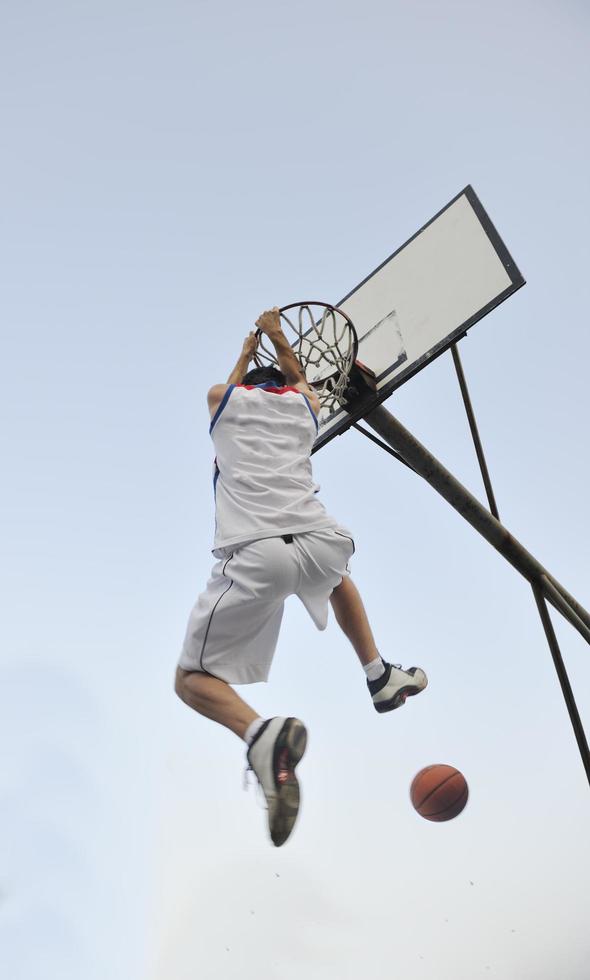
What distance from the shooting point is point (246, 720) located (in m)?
3.39

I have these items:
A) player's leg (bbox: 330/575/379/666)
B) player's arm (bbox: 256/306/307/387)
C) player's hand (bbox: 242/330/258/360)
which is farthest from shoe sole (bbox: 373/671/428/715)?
player's hand (bbox: 242/330/258/360)

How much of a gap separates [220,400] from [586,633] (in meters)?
4.55

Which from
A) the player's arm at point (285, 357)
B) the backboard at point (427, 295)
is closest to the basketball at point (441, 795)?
the backboard at point (427, 295)

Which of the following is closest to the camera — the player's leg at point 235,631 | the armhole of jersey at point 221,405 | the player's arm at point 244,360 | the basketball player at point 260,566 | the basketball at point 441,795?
the basketball player at point 260,566

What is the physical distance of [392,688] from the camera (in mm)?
4570

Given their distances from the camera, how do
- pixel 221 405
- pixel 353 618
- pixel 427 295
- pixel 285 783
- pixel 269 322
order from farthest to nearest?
1. pixel 427 295
2. pixel 269 322
3. pixel 353 618
4. pixel 221 405
5. pixel 285 783

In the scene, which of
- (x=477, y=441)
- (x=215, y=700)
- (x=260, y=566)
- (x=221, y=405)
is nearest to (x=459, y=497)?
(x=477, y=441)

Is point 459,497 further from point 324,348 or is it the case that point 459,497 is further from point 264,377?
point 264,377

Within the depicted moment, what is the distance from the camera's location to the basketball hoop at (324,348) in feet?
19.5

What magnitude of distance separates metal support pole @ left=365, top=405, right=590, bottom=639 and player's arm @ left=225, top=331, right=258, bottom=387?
4.47 ft

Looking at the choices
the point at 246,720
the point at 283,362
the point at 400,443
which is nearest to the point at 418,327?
the point at 400,443

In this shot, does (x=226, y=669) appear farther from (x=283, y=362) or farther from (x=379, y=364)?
(x=379, y=364)

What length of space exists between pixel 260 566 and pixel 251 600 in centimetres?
14

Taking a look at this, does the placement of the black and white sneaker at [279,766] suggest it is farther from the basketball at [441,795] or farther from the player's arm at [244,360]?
the basketball at [441,795]
